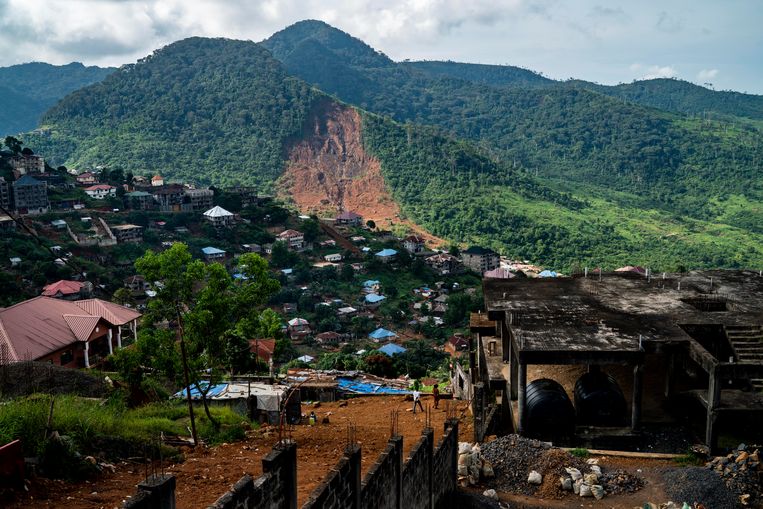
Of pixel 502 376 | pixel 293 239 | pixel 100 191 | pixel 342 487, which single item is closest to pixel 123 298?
pixel 293 239

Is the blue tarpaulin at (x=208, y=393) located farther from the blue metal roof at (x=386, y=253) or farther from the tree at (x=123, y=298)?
the blue metal roof at (x=386, y=253)

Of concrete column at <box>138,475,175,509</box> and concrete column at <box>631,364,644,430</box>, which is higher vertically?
concrete column at <box>138,475,175,509</box>

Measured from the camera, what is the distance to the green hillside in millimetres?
101312

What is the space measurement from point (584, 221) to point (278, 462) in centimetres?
8142

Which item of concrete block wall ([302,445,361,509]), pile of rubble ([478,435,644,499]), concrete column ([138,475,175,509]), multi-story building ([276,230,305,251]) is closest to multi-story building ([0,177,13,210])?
multi-story building ([276,230,305,251])

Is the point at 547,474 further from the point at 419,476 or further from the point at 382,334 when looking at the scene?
the point at 382,334

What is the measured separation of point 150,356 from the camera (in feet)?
36.2

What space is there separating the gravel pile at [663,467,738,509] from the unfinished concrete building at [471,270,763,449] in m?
1.76

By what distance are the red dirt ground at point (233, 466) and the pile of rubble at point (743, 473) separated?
464 centimetres

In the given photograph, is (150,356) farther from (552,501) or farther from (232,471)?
(552,501)

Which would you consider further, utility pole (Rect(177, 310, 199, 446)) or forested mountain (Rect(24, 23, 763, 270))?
forested mountain (Rect(24, 23, 763, 270))

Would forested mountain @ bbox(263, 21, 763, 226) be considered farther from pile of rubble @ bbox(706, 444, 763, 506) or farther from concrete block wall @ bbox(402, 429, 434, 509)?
concrete block wall @ bbox(402, 429, 434, 509)

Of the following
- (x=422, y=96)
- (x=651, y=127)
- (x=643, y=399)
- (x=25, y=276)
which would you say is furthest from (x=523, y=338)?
(x=422, y=96)

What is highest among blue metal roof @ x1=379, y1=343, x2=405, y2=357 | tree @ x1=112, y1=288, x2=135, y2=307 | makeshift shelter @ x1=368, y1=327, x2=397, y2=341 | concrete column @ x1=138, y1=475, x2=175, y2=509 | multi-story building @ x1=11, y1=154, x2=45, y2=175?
multi-story building @ x1=11, y1=154, x2=45, y2=175
